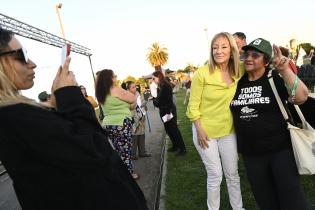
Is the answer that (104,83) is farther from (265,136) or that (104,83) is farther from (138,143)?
(138,143)

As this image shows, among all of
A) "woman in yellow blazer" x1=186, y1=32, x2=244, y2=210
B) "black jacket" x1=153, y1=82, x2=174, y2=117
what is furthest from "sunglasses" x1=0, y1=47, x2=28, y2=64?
"black jacket" x1=153, y1=82, x2=174, y2=117

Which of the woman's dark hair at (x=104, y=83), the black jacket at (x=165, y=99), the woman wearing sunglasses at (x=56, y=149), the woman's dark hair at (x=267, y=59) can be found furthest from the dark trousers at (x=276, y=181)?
the black jacket at (x=165, y=99)

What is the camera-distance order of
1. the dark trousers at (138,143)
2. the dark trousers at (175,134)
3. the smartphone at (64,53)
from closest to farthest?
the smartphone at (64,53) < the dark trousers at (175,134) < the dark trousers at (138,143)

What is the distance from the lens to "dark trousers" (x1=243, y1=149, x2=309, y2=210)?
128 inches

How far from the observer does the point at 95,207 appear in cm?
171

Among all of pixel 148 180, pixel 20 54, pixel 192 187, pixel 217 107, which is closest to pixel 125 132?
pixel 148 180

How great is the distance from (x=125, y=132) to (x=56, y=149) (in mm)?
4464

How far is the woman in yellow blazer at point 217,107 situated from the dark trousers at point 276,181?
16.7 inches

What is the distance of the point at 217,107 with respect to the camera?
3.85m

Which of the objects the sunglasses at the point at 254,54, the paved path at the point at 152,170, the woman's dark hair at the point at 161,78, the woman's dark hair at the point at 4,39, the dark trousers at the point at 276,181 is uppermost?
the woman's dark hair at the point at 4,39

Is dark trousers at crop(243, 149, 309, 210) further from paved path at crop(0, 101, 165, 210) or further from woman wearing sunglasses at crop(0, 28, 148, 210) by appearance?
paved path at crop(0, 101, 165, 210)

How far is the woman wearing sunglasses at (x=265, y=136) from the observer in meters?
3.26

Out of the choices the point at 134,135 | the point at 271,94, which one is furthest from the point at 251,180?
the point at 134,135

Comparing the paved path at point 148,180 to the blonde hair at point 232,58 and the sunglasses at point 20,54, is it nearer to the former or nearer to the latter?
the blonde hair at point 232,58
